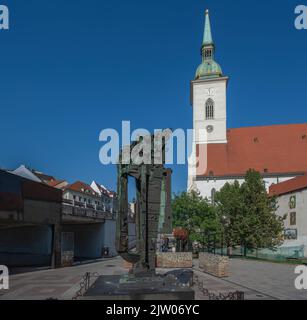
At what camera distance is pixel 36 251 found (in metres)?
34.0

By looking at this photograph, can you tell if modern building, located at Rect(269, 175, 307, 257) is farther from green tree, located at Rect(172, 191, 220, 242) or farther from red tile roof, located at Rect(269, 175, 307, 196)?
green tree, located at Rect(172, 191, 220, 242)

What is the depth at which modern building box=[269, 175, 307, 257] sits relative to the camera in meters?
44.4

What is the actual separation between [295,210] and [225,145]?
23757mm

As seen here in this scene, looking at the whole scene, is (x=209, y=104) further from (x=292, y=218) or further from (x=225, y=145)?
(x=292, y=218)

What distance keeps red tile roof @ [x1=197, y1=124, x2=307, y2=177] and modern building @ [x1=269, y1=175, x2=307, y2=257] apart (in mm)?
13727

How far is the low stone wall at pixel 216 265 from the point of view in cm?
2072

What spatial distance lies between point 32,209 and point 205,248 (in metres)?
26.0

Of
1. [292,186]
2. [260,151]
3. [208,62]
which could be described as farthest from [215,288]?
[208,62]

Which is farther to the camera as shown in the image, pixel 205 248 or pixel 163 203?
pixel 205 248

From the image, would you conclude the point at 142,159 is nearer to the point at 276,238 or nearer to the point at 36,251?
the point at 36,251

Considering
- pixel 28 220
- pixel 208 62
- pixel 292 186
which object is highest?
pixel 208 62

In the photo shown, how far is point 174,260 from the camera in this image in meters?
28.1

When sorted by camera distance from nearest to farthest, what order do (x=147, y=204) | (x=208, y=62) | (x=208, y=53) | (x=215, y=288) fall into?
1. (x=147, y=204)
2. (x=215, y=288)
3. (x=208, y=62)
4. (x=208, y=53)
